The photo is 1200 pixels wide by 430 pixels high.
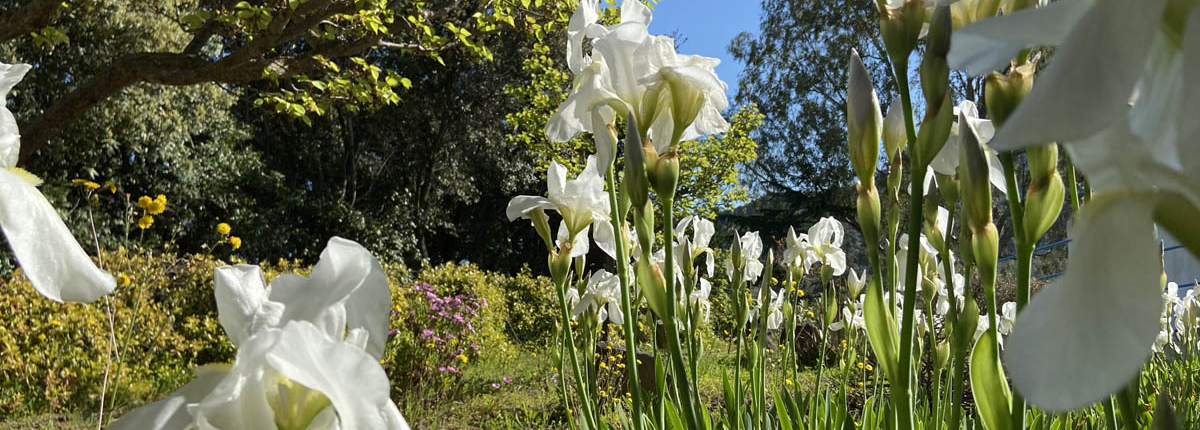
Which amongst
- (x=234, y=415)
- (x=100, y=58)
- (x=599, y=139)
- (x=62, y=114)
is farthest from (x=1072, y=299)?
(x=100, y=58)

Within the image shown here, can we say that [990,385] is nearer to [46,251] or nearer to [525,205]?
[46,251]

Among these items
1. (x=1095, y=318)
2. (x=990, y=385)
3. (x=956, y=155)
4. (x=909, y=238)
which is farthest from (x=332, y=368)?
(x=956, y=155)

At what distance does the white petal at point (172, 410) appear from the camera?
32 centimetres

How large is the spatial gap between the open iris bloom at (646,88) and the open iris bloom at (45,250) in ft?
2.02

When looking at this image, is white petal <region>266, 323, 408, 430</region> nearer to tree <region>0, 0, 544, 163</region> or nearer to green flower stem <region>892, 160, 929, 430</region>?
green flower stem <region>892, 160, 929, 430</region>

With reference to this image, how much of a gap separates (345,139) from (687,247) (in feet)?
40.8

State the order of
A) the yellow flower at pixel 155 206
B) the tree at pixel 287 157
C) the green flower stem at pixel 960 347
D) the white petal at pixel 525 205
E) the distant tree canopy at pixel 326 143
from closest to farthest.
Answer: the green flower stem at pixel 960 347
the white petal at pixel 525 205
the yellow flower at pixel 155 206
the distant tree canopy at pixel 326 143
the tree at pixel 287 157

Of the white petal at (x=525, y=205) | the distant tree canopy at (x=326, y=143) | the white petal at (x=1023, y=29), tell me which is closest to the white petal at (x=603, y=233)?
the white petal at (x=525, y=205)

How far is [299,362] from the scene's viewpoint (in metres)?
0.30

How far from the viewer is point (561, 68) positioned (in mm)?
11750

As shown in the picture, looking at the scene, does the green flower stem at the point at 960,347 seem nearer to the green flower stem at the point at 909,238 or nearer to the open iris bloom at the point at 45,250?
the green flower stem at the point at 909,238

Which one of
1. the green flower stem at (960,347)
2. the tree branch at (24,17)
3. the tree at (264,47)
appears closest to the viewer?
the green flower stem at (960,347)

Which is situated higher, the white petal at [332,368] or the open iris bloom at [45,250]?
the open iris bloom at [45,250]

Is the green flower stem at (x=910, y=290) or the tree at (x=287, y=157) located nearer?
the green flower stem at (x=910, y=290)
